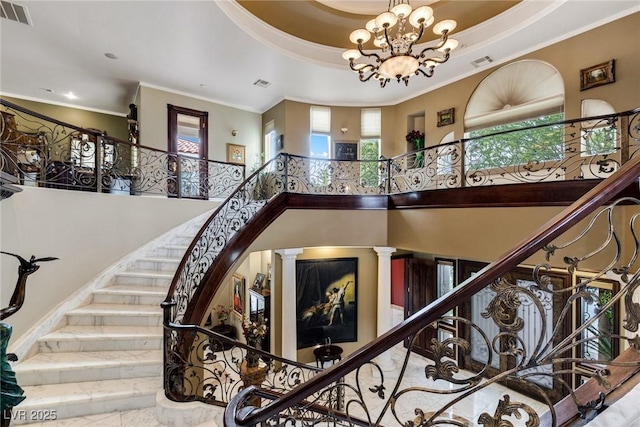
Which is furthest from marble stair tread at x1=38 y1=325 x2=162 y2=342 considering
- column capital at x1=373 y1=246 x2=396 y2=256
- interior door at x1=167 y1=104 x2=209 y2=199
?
→ column capital at x1=373 y1=246 x2=396 y2=256

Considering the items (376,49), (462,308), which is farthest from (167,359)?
(376,49)

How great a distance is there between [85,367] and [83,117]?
28.5ft

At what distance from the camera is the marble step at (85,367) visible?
2975mm

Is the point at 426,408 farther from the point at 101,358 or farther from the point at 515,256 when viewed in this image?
the point at 515,256

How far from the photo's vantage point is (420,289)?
25.1 ft

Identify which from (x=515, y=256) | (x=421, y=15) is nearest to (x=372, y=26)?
(x=421, y=15)

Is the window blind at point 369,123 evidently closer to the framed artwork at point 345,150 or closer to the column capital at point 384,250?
the framed artwork at point 345,150

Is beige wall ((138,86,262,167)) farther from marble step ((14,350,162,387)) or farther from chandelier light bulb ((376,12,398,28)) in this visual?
chandelier light bulb ((376,12,398,28))

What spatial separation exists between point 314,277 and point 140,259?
3922mm

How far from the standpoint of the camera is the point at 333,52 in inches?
253

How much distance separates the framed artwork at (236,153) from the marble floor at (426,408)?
20.7 ft

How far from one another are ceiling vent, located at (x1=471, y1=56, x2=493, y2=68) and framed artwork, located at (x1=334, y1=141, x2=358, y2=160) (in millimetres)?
3314

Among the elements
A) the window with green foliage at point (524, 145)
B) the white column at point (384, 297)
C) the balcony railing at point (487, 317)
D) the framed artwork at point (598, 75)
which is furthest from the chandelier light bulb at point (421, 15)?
the white column at point (384, 297)

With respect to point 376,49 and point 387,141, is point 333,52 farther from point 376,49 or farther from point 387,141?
point 387,141
